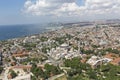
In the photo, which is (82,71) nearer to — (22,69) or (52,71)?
(52,71)

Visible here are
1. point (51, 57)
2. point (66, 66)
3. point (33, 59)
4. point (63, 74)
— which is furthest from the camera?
point (51, 57)

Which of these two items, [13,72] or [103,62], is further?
[103,62]

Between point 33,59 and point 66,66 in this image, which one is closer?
point 66,66

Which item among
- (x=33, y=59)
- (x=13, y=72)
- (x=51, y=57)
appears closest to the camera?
(x=13, y=72)

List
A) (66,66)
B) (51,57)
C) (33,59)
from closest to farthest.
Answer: (66,66), (33,59), (51,57)

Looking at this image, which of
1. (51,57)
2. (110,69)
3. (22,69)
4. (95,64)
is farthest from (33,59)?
(110,69)

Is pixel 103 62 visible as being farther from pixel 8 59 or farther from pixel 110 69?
pixel 8 59

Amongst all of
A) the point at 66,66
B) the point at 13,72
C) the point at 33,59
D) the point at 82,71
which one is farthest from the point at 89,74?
the point at 33,59

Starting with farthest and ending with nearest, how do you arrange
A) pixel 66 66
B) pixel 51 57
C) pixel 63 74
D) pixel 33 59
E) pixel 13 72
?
pixel 51 57 < pixel 33 59 < pixel 66 66 < pixel 13 72 < pixel 63 74
